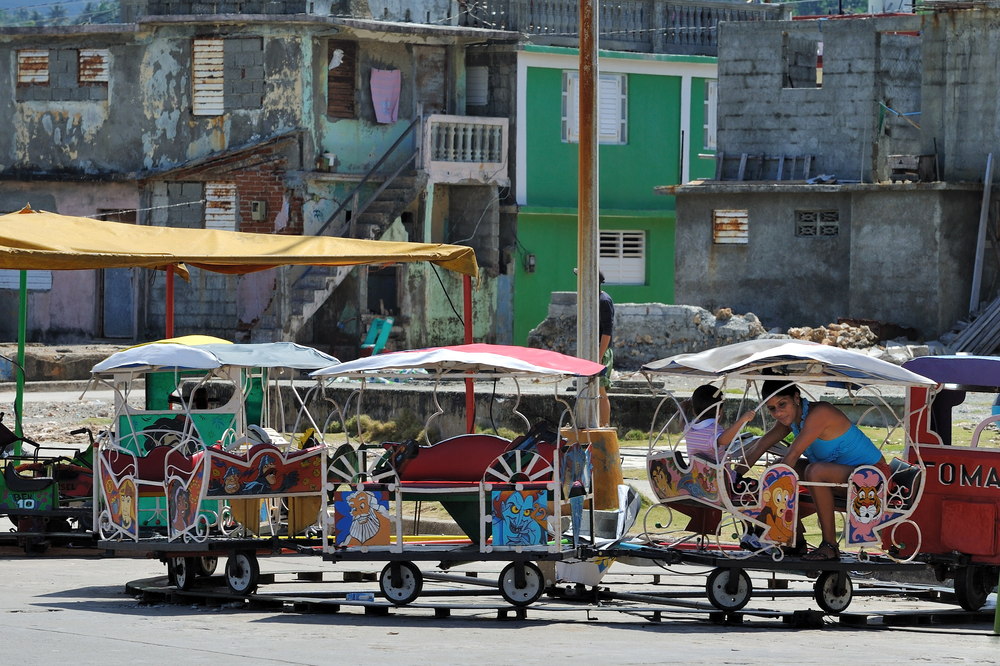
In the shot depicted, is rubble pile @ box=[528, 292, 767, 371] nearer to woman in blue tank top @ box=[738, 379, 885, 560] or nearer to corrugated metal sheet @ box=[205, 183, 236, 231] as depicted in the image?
corrugated metal sheet @ box=[205, 183, 236, 231]


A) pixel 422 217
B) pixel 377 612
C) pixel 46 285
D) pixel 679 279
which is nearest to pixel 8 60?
pixel 46 285

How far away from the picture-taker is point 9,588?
11.9 meters

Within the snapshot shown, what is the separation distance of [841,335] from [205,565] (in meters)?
17.8

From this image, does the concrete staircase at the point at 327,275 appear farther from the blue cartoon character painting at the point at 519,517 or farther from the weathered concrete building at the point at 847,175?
the blue cartoon character painting at the point at 519,517

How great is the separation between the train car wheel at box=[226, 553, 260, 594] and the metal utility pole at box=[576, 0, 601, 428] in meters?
3.25

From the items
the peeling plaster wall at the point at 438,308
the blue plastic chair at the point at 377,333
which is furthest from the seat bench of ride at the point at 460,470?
the peeling plaster wall at the point at 438,308

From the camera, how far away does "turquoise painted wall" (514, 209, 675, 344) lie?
126ft

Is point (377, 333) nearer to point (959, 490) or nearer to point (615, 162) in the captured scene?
point (615, 162)

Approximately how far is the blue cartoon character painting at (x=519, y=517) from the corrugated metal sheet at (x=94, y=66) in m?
27.7

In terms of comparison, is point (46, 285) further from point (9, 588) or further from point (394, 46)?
point (9, 588)

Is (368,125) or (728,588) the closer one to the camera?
(728,588)

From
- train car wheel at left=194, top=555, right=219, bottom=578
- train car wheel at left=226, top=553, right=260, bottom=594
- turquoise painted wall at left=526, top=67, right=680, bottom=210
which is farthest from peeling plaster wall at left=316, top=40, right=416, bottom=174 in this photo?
train car wheel at left=226, top=553, right=260, bottom=594

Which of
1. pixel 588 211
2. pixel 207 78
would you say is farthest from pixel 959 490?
pixel 207 78

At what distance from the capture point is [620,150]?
39500mm
